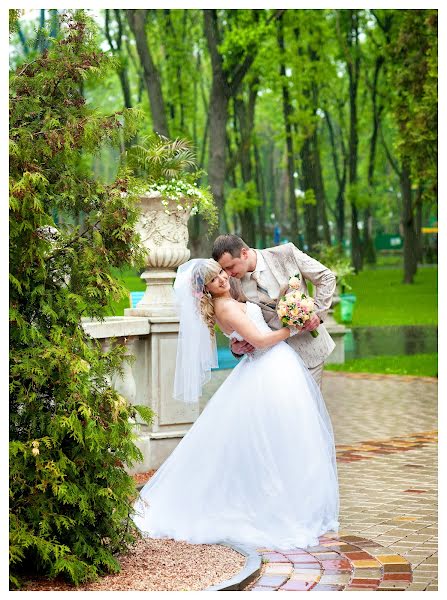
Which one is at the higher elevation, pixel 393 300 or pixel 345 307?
pixel 393 300

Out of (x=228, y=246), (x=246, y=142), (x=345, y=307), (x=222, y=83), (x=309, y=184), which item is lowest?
(x=345, y=307)

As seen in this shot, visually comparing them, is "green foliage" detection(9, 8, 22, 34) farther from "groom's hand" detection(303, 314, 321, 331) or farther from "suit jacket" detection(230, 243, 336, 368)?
"groom's hand" detection(303, 314, 321, 331)

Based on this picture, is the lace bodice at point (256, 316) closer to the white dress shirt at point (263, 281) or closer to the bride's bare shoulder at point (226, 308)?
the white dress shirt at point (263, 281)

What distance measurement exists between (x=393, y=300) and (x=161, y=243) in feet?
78.3

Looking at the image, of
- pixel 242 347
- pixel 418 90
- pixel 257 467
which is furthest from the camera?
pixel 418 90

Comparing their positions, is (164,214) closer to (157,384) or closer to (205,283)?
(157,384)

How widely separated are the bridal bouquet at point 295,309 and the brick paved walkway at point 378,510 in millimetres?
1463

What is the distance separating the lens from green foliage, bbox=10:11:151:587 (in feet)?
16.8

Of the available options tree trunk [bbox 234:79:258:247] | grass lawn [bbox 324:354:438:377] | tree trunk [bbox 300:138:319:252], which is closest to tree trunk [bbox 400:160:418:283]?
tree trunk [bbox 300:138:319:252]

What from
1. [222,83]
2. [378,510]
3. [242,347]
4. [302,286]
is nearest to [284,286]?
[302,286]

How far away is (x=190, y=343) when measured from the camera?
23.6ft

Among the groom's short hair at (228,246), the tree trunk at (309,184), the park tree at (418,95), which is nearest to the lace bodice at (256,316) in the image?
the groom's short hair at (228,246)

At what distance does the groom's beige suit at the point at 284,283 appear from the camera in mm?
7141
